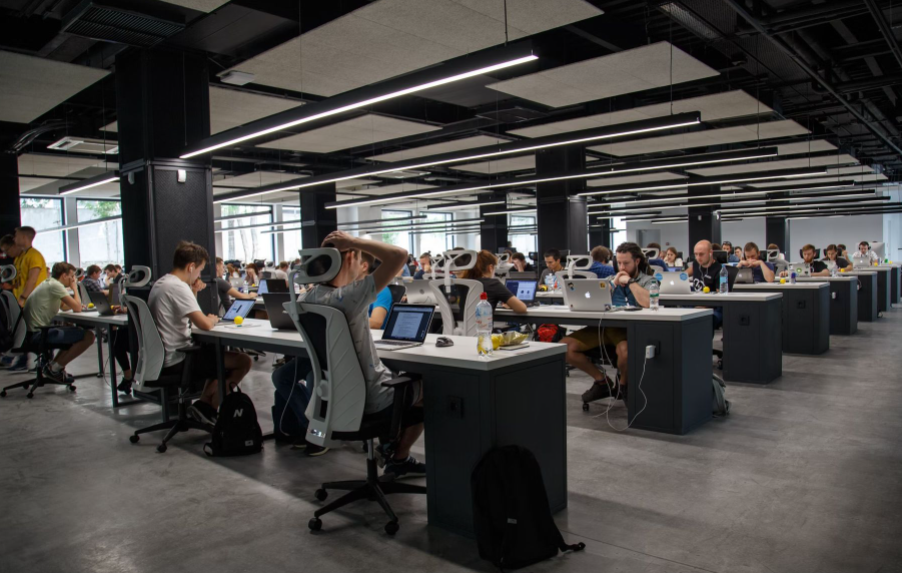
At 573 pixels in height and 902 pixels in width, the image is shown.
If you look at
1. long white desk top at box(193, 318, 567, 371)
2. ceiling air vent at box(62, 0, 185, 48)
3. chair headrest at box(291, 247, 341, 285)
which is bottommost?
long white desk top at box(193, 318, 567, 371)

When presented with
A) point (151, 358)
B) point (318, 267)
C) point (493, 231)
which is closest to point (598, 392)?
point (318, 267)

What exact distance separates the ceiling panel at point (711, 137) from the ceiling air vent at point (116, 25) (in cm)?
845

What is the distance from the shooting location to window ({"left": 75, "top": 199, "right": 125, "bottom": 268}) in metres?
17.9

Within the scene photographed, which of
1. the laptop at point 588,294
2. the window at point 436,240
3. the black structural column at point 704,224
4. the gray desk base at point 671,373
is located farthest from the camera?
the window at point 436,240

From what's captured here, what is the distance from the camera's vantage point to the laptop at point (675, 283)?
20.7ft

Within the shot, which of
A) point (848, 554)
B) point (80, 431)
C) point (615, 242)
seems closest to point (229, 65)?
point (80, 431)

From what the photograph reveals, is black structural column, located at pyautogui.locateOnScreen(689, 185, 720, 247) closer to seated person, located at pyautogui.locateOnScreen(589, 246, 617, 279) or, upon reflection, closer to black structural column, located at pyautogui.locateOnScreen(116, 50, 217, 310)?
seated person, located at pyautogui.locateOnScreen(589, 246, 617, 279)

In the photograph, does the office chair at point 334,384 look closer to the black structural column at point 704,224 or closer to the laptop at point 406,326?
the laptop at point 406,326

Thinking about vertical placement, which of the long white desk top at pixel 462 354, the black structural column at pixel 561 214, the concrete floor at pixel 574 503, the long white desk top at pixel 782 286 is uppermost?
the black structural column at pixel 561 214

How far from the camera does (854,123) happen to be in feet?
38.7

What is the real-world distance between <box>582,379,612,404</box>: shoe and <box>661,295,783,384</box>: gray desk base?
1550mm

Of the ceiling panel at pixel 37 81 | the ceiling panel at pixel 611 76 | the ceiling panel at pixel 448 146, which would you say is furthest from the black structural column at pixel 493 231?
the ceiling panel at pixel 37 81

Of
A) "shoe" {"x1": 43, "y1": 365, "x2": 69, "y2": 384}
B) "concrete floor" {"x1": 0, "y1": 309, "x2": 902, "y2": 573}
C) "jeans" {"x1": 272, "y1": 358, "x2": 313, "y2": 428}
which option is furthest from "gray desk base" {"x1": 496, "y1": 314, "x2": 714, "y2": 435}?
"shoe" {"x1": 43, "y1": 365, "x2": 69, "y2": 384}

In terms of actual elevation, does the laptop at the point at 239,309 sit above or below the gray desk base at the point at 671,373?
above
